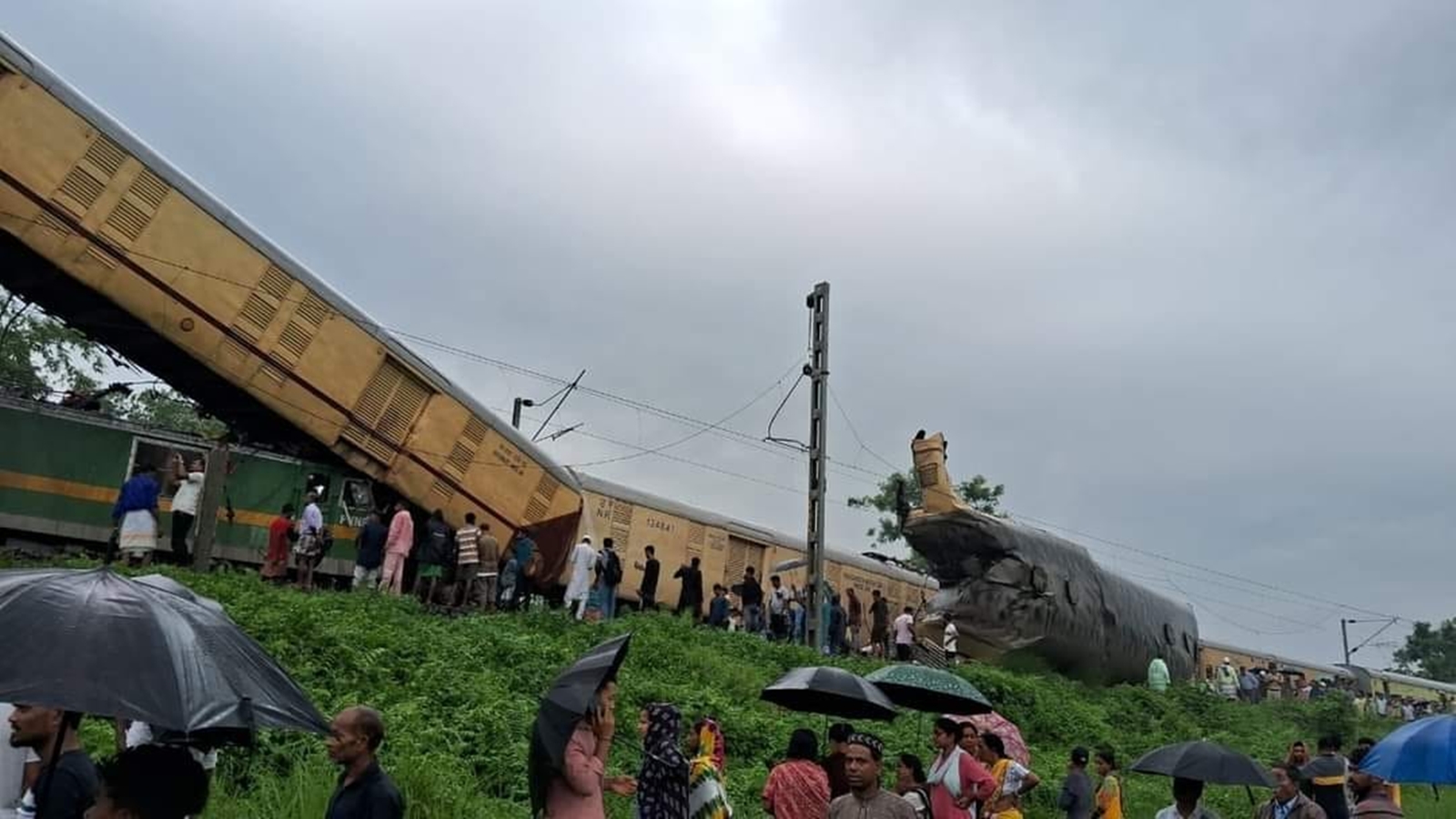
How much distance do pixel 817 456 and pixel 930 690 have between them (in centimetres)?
1180

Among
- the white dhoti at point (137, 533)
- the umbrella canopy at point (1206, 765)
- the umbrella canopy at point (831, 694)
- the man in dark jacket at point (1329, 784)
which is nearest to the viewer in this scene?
the umbrella canopy at point (1206, 765)

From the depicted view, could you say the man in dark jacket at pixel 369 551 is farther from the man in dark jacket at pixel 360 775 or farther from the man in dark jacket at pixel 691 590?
the man in dark jacket at pixel 360 775

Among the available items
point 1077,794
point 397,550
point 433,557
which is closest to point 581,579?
point 433,557

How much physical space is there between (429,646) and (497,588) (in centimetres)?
557

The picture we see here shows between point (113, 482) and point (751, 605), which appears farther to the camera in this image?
point (751, 605)

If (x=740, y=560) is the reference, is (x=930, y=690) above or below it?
below

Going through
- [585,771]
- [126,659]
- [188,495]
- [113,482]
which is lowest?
[585,771]

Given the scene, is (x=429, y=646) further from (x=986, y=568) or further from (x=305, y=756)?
(x=986, y=568)

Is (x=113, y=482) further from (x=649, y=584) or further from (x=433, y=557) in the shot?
(x=649, y=584)

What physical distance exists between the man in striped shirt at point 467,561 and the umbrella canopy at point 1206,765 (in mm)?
10547

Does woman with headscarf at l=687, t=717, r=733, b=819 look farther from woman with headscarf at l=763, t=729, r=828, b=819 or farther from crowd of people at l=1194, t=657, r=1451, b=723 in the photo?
crowd of people at l=1194, t=657, r=1451, b=723

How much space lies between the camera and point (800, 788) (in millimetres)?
5820

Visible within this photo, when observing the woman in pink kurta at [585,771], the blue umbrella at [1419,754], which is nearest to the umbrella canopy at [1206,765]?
the blue umbrella at [1419,754]

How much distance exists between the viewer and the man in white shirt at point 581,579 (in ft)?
54.1
